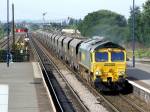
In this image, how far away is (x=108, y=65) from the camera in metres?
27.6

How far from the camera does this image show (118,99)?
26.6m

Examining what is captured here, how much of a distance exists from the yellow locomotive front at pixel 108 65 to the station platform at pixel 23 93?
10.3 feet

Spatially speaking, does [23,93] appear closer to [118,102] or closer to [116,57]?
[118,102]

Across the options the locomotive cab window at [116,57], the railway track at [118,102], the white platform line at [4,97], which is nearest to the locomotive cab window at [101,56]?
the locomotive cab window at [116,57]

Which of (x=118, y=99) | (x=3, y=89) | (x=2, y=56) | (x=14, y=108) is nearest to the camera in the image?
(x=14, y=108)

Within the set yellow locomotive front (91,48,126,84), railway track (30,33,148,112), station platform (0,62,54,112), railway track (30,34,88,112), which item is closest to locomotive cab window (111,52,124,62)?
yellow locomotive front (91,48,126,84)

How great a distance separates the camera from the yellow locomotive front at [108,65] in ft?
90.3

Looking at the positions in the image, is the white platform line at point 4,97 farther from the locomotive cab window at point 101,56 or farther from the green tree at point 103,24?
the green tree at point 103,24

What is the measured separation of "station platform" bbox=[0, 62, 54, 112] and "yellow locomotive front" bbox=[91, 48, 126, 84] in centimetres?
314

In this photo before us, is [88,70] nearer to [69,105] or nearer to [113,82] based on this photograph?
[113,82]

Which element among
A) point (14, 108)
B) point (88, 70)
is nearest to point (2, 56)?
point (88, 70)

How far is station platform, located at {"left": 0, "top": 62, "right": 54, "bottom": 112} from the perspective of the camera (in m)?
21.8

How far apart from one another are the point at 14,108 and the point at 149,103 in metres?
6.78

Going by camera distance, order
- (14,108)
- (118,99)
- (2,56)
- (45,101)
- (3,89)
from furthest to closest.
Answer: (2,56) → (3,89) → (118,99) → (45,101) → (14,108)
